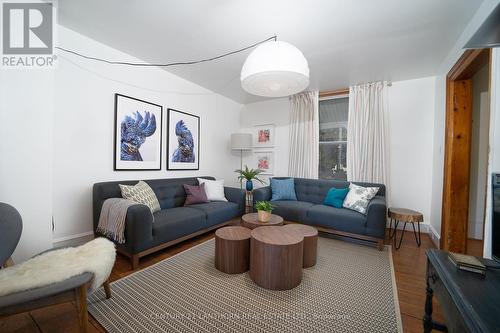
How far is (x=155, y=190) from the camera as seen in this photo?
2.88 meters

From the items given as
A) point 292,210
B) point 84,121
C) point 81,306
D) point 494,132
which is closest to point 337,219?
point 292,210

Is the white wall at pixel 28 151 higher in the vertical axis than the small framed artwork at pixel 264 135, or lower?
lower

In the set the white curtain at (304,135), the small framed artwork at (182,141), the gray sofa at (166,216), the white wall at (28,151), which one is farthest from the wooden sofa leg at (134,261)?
the white curtain at (304,135)

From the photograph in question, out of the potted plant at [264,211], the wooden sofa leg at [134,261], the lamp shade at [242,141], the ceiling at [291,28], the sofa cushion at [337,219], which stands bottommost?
the wooden sofa leg at [134,261]

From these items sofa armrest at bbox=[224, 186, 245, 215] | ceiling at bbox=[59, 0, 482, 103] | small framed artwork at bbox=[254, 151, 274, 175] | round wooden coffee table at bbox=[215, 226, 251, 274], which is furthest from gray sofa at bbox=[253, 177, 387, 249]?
ceiling at bbox=[59, 0, 482, 103]

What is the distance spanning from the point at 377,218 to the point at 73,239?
3645 millimetres

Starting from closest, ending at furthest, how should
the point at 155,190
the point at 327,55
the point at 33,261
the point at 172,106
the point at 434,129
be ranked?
the point at 33,261, the point at 327,55, the point at 155,190, the point at 434,129, the point at 172,106

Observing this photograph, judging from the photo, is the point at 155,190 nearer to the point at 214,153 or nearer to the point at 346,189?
the point at 214,153

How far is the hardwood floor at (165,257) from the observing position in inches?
52.5

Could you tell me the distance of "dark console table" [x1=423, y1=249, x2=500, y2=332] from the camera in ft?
2.20

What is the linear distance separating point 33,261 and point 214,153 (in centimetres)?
318

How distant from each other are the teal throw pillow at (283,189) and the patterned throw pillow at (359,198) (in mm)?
913

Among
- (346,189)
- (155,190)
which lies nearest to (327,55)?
(346,189)

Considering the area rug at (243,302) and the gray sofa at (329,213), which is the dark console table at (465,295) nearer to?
the area rug at (243,302)
